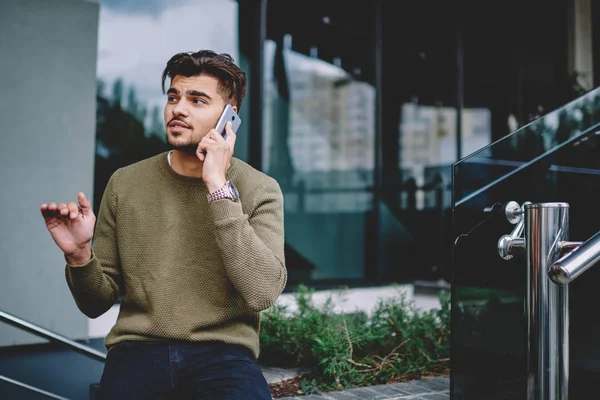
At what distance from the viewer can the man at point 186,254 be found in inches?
73.3

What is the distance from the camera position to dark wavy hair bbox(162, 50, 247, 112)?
2.10 m

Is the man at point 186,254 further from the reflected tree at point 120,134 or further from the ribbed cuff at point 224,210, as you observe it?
the reflected tree at point 120,134

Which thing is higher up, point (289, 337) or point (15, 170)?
point (15, 170)

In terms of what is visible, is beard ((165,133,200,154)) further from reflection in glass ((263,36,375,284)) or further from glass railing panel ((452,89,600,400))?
reflection in glass ((263,36,375,284))

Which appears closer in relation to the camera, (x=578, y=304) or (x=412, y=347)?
(x=578, y=304)

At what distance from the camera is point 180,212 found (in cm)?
206

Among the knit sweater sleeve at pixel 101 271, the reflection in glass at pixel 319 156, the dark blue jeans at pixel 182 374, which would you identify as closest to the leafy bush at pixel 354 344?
the dark blue jeans at pixel 182 374

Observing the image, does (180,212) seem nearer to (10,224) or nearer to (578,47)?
(10,224)

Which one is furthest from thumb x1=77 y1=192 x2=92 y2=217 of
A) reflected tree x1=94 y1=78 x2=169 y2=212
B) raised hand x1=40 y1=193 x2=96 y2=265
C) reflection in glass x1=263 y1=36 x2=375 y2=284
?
reflection in glass x1=263 y1=36 x2=375 y2=284

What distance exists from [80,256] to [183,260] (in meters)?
0.32

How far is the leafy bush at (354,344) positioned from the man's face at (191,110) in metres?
1.75

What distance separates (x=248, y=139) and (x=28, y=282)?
272 cm

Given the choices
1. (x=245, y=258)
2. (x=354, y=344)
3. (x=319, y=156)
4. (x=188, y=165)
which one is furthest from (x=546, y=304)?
(x=319, y=156)

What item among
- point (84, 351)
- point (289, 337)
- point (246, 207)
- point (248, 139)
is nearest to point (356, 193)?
point (248, 139)
